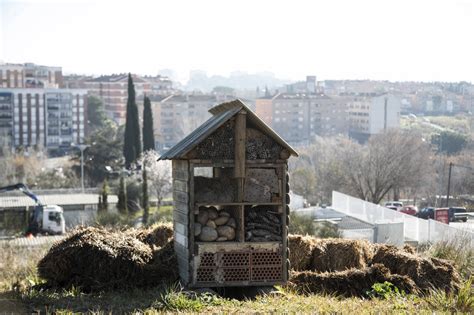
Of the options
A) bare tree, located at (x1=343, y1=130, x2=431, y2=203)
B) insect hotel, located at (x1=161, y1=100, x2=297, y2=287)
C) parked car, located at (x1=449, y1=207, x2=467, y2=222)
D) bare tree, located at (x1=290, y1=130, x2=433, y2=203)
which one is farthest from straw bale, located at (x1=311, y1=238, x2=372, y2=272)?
bare tree, located at (x1=290, y1=130, x2=433, y2=203)

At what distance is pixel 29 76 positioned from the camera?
4274 inches

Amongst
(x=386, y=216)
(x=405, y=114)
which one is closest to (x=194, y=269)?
(x=386, y=216)

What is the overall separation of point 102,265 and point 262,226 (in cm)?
209

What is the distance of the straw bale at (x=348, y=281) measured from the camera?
1073 centimetres

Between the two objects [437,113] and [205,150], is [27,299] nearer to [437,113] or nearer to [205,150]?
[205,150]

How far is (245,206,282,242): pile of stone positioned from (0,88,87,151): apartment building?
86054 millimetres

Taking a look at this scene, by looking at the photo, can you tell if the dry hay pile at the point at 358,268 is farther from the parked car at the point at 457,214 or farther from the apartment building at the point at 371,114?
the apartment building at the point at 371,114

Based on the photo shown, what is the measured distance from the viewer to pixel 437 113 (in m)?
69.3

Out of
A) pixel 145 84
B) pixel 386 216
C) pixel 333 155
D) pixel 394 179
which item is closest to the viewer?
pixel 386 216

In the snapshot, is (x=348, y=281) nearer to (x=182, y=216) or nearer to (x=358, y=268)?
(x=358, y=268)

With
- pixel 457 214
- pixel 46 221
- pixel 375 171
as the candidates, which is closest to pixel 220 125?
pixel 457 214

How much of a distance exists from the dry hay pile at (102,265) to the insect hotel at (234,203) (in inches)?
14.5

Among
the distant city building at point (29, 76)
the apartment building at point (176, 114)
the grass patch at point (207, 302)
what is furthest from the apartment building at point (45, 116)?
the grass patch at point (207, 302)

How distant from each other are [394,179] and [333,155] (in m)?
9.28
